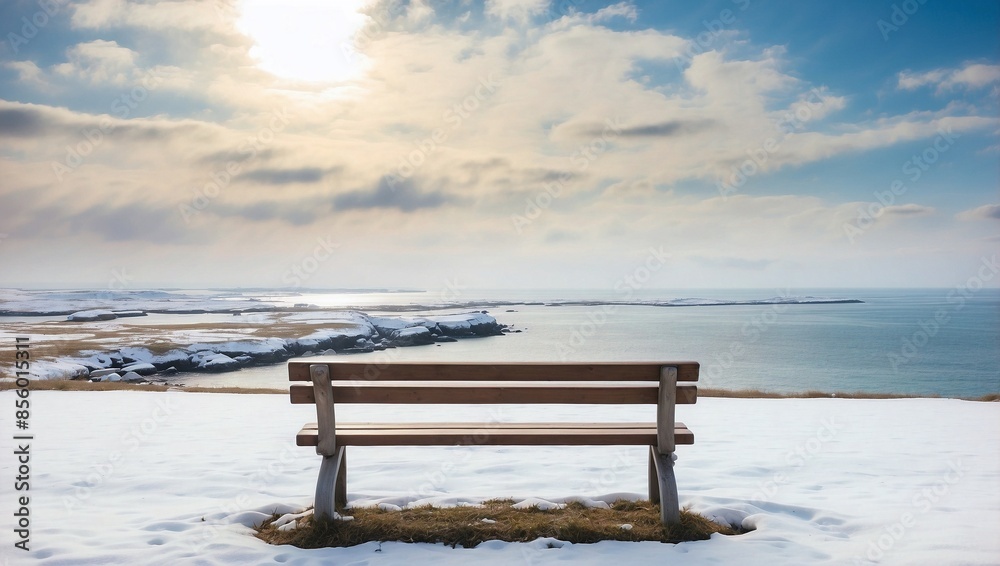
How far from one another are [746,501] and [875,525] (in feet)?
2.72

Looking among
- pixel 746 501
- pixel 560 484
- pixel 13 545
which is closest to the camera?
pixel 13 545

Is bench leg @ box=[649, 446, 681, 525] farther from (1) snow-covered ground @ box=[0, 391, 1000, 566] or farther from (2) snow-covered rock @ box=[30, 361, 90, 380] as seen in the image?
(2) snow-covered rock @ box=[30, 361, 90, 380]

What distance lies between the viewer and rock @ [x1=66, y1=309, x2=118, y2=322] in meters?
67.2

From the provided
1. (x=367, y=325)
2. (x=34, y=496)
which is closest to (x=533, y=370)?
(x=34, y=496)

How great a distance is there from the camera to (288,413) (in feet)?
29.5

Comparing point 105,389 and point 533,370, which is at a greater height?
→ point 533,370

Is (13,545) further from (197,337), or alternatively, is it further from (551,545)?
(197,337)

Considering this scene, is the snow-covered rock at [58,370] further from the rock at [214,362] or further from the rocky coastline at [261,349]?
the rock at [214,362]

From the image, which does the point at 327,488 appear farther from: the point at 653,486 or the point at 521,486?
the point at 653,486

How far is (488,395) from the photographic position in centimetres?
363

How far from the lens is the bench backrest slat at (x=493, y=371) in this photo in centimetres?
350

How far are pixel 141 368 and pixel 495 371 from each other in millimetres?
34709

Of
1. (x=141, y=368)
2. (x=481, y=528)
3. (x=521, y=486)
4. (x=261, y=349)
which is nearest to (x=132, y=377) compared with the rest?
(x=141, y=368)

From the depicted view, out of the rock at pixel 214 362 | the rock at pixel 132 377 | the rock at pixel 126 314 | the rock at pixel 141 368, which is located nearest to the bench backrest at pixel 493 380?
the rock at pixel 132 377
